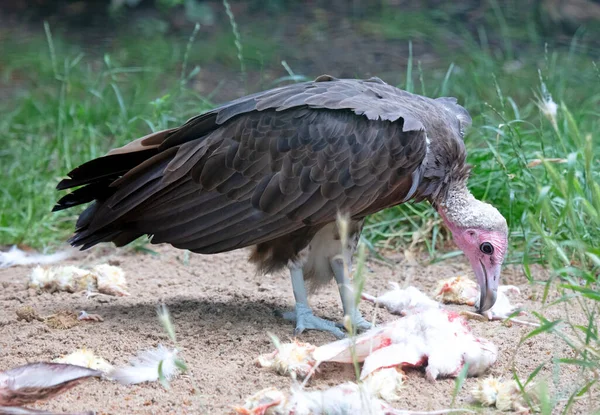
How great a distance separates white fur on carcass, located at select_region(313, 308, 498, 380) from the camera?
321 centimetres

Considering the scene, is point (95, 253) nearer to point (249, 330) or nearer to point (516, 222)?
point (249, 330)

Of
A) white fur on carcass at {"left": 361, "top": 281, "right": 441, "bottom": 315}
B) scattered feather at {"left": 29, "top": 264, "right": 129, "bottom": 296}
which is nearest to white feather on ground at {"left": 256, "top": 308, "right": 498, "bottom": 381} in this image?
white fur on carcass at {"left": 361, "top": 281, "right": 441, "bottom": 315}

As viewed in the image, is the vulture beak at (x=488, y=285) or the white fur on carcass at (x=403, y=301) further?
the white fur on carcass at (x=403, y=301)

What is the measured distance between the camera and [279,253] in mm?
4000

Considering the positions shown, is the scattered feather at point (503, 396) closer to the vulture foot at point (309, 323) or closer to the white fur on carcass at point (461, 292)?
the vulture foot at point (309, 323)

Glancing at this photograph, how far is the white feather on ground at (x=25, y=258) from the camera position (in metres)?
4.96

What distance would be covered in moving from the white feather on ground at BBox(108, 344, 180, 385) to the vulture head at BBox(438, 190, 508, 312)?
4.48 ft

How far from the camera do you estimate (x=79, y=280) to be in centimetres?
438

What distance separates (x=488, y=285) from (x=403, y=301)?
447mm

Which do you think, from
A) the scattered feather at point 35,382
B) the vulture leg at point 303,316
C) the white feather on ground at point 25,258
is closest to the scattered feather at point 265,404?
the scattered feather at point 35,382

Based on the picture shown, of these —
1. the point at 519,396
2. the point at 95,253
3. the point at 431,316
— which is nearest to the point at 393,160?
the point at 431,316

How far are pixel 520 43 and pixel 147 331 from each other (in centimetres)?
568

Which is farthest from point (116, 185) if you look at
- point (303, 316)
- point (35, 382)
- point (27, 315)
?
point (35, 382)

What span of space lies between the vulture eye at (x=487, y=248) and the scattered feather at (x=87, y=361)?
1.60 m
